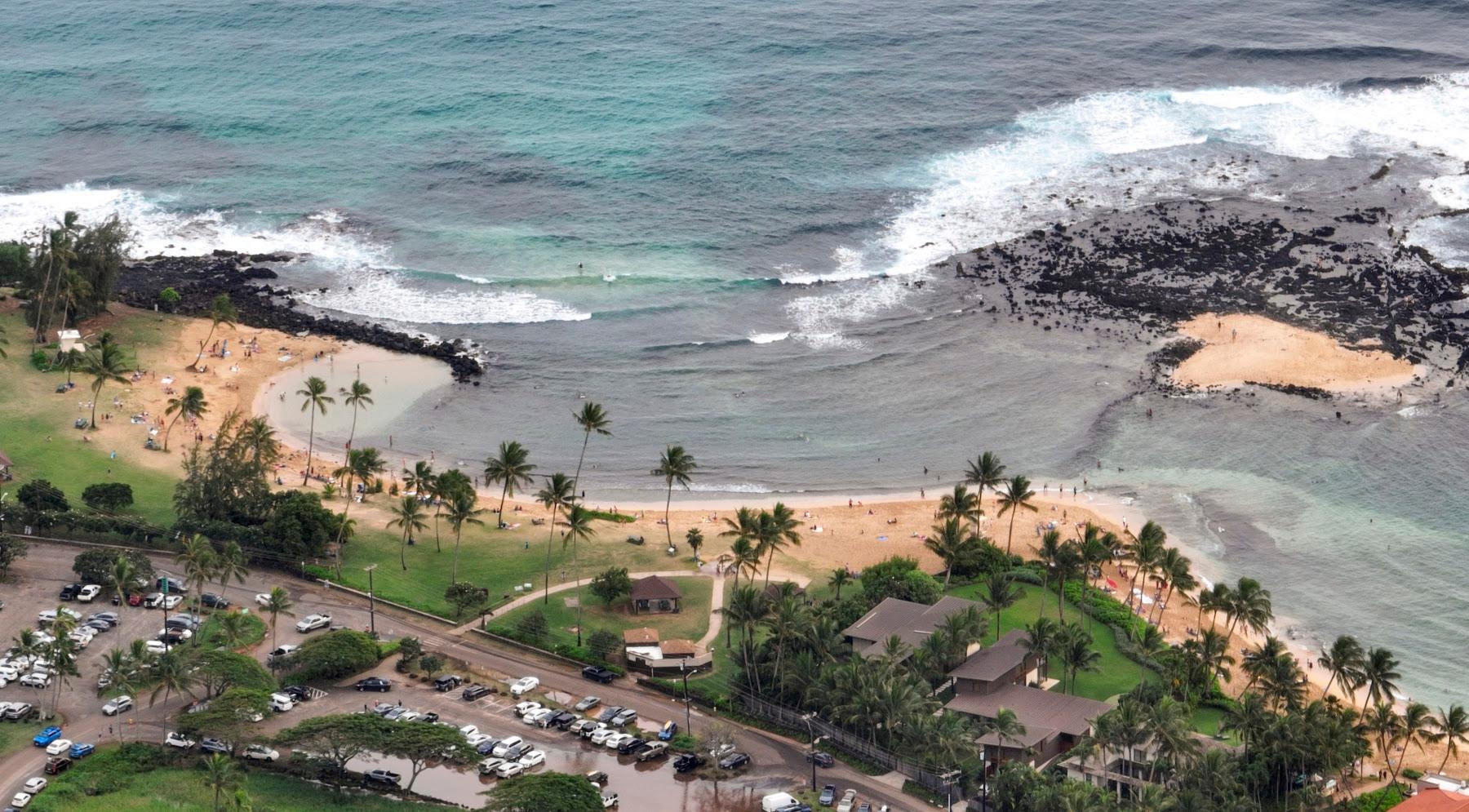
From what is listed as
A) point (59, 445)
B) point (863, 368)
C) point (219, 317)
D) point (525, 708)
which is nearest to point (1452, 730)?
point (525, 708)

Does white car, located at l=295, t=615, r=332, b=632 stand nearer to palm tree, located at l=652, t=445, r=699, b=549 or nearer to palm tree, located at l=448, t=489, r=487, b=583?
palm tree, located at l=448, t=489, r=487, b=583

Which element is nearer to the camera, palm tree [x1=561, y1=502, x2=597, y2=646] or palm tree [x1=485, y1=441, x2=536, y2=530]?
palm tree [x1=561, y1=502, x2=597, y2=646]

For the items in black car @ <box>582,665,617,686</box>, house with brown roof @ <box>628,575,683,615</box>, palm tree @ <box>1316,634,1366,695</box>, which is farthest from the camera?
house with brown roof @ <box>628,575,683,615</box>

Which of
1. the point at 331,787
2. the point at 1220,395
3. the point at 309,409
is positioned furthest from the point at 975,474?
the point at 309,409

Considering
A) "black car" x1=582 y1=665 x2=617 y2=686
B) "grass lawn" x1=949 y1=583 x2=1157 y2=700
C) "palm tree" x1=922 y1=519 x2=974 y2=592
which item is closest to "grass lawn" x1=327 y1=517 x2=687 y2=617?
"black car" x1=582 y1=665 x2=617 y2=686

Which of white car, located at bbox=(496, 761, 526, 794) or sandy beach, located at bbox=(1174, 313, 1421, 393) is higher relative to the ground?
sandy beach, located at bbox=(1174, 313, 1421, 393)

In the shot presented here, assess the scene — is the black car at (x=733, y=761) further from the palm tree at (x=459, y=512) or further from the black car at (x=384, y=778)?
the palm tree at (x=459, y=512)

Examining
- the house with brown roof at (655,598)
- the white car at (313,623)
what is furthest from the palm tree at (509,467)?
the white car at (313,623)
